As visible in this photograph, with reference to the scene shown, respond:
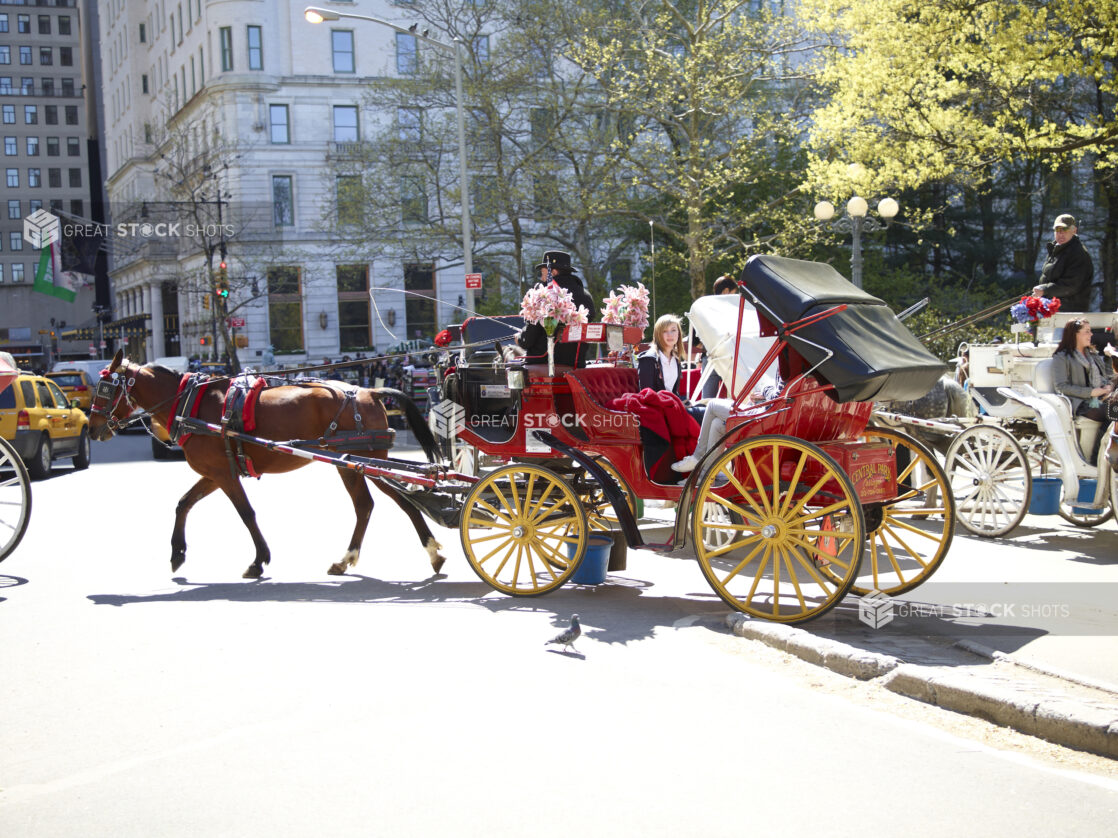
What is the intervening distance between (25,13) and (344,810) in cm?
12943

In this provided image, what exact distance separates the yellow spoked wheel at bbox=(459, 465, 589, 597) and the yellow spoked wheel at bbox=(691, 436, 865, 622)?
107 centimetres

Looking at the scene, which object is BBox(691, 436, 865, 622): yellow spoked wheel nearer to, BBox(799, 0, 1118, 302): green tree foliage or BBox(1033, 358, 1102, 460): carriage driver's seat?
BBox(1033, 358, 1102, 460): carriage driver's seat

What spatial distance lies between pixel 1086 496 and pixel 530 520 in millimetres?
5475

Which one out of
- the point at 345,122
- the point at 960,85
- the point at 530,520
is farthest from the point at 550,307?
the point at 345,122

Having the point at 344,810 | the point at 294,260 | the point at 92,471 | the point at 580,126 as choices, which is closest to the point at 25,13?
the point at 294,260

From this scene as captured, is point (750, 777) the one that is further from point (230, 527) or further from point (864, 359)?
point (230, 527)

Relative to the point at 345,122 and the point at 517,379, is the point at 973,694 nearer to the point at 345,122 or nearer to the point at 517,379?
the point at 517,379

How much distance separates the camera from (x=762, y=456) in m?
7.16

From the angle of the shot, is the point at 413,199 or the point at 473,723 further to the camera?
the point at 413,199

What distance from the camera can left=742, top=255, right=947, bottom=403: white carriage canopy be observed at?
678 centimetres

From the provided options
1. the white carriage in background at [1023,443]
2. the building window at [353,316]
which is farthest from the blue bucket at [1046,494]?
the building window at [353,316]

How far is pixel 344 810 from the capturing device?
4316 millimetres

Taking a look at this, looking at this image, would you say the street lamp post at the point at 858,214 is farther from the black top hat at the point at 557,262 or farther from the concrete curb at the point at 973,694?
the concrete curb at the point at 973,694

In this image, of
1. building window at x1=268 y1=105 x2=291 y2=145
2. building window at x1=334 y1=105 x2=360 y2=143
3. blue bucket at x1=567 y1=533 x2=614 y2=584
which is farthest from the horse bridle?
building window at x1=334 y1=105 x2=360 y2=143
